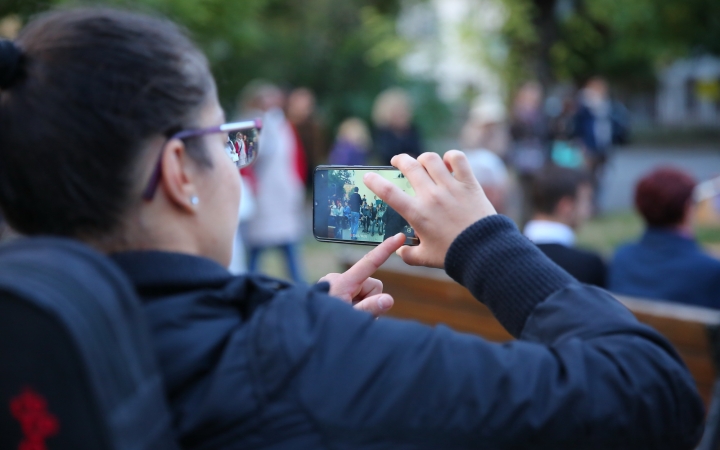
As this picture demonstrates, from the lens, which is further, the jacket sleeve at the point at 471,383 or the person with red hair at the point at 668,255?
the person with red hair at the point at 668,255

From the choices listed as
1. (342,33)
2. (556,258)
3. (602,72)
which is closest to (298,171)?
(556,258)

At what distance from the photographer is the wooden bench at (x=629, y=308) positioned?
3172 millimetres

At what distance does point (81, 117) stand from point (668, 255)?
3.45 meters

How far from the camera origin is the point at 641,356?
1082 mm

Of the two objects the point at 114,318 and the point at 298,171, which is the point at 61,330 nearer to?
the point at 114,318

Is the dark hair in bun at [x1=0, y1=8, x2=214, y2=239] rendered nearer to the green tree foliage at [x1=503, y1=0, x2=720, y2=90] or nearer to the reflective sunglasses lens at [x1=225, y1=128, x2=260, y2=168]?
the reflective sunglasses lens at [x1=225, y1=128, x2=260, y2=168]

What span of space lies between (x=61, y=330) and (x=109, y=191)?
0.85ft

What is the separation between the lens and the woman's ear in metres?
1.08

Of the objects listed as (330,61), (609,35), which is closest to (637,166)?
(609,35)

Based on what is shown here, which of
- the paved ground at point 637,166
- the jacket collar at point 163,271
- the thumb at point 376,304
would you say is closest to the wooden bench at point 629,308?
the thumb at point 376,304

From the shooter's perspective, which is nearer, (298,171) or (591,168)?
(298,171)

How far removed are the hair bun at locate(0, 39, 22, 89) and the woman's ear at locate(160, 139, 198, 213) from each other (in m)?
0.23

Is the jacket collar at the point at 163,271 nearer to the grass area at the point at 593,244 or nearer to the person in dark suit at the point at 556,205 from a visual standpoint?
the person in dark suit at the point at 556,205

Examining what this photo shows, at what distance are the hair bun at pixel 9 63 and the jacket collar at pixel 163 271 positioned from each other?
29 cm
